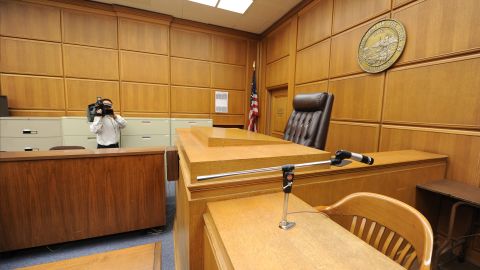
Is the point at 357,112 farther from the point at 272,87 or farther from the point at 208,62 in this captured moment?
the point at 208,62

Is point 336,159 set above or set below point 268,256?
above

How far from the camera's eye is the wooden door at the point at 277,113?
170 inches

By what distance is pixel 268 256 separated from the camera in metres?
0.58

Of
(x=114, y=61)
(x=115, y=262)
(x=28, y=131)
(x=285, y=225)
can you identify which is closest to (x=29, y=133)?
(x=28, y=131)

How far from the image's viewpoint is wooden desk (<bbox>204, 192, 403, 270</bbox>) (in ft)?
1.84

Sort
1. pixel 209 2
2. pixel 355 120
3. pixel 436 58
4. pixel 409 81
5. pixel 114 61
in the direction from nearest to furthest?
pixel 436 58 → pixel 409 81 → pixel 355 120 → pixel 209 2 → pixel 114 61

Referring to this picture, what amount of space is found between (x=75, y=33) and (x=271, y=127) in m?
4.02

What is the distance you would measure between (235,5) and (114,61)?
2.38 meters

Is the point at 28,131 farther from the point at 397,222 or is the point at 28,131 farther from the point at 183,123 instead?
the point at 397,222

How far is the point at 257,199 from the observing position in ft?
3.08

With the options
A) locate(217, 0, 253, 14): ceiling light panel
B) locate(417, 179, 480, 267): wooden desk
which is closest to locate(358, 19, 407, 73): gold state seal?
locate(417, 179, 480, 267): wooden desk

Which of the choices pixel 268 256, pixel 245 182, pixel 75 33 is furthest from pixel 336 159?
pixel 75 33

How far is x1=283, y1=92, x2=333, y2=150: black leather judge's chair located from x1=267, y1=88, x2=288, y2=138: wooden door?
211cm

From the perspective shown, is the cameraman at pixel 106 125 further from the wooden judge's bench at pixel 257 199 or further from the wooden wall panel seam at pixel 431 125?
the wooden wall panel seam at pixel 431 125
